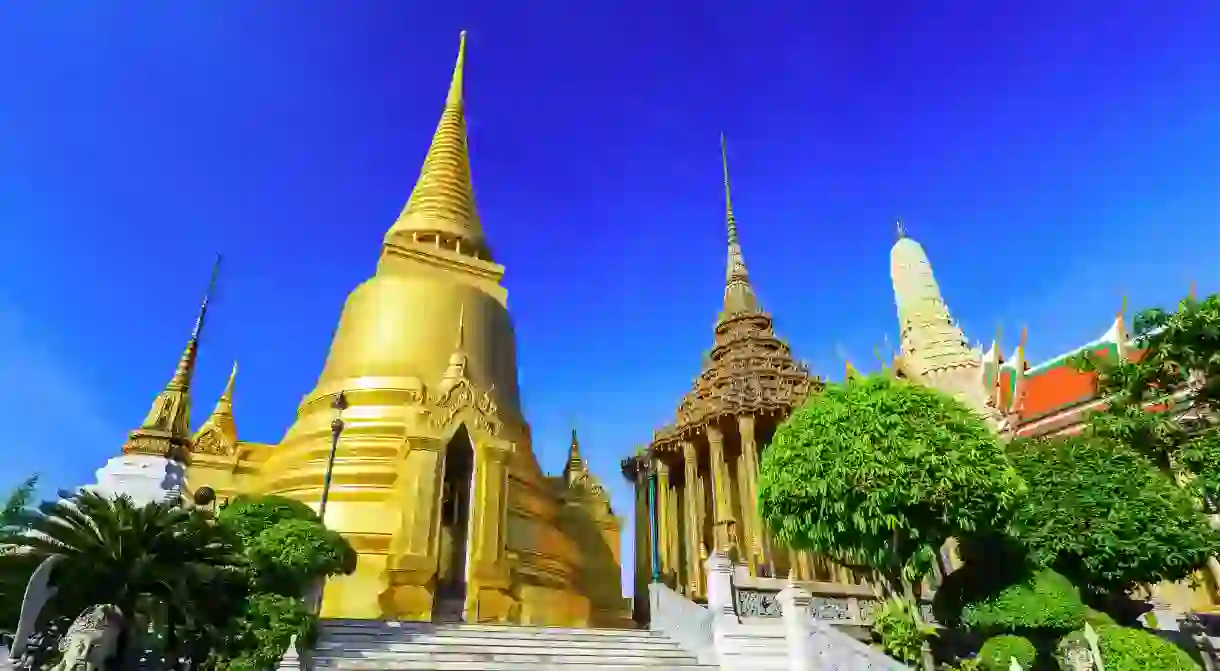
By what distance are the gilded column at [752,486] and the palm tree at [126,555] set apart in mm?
13054

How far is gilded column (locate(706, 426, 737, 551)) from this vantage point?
1847 cm

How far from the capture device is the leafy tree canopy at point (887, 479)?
10.5 metres

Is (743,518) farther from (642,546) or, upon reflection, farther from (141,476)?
(141,476)

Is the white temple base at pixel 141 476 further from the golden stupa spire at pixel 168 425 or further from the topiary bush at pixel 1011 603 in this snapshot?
the topiary bush at pixel 1011 603

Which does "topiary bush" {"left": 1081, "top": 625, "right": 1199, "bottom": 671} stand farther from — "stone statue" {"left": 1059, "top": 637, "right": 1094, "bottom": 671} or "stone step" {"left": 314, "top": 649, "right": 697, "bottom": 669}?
"stone step" {"left": 314, "top": 649, "right": 697, "bottom": 669}

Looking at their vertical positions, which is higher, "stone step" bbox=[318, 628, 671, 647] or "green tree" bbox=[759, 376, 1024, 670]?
"green tree" bbox=[759, 376, 1024, 670]

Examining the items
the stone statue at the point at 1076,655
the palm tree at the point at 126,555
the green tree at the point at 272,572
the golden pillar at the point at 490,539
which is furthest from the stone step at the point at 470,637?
the stone statue at the point at 1076,655

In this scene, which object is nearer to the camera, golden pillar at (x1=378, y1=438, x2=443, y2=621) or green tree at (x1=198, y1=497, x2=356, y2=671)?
green tree at (x1=198, y1=497, x2=356, y2=671)

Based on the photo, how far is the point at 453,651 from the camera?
10273mm

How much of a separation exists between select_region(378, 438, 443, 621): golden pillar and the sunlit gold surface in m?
0.03

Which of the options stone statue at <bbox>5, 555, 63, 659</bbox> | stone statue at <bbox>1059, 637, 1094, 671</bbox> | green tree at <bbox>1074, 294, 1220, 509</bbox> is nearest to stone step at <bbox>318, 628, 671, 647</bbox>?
stone statue at <bbox>5, 555, 63, 659</bbox>

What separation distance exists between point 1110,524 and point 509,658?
899cm

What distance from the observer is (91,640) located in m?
6.30

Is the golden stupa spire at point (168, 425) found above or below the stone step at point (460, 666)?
above
